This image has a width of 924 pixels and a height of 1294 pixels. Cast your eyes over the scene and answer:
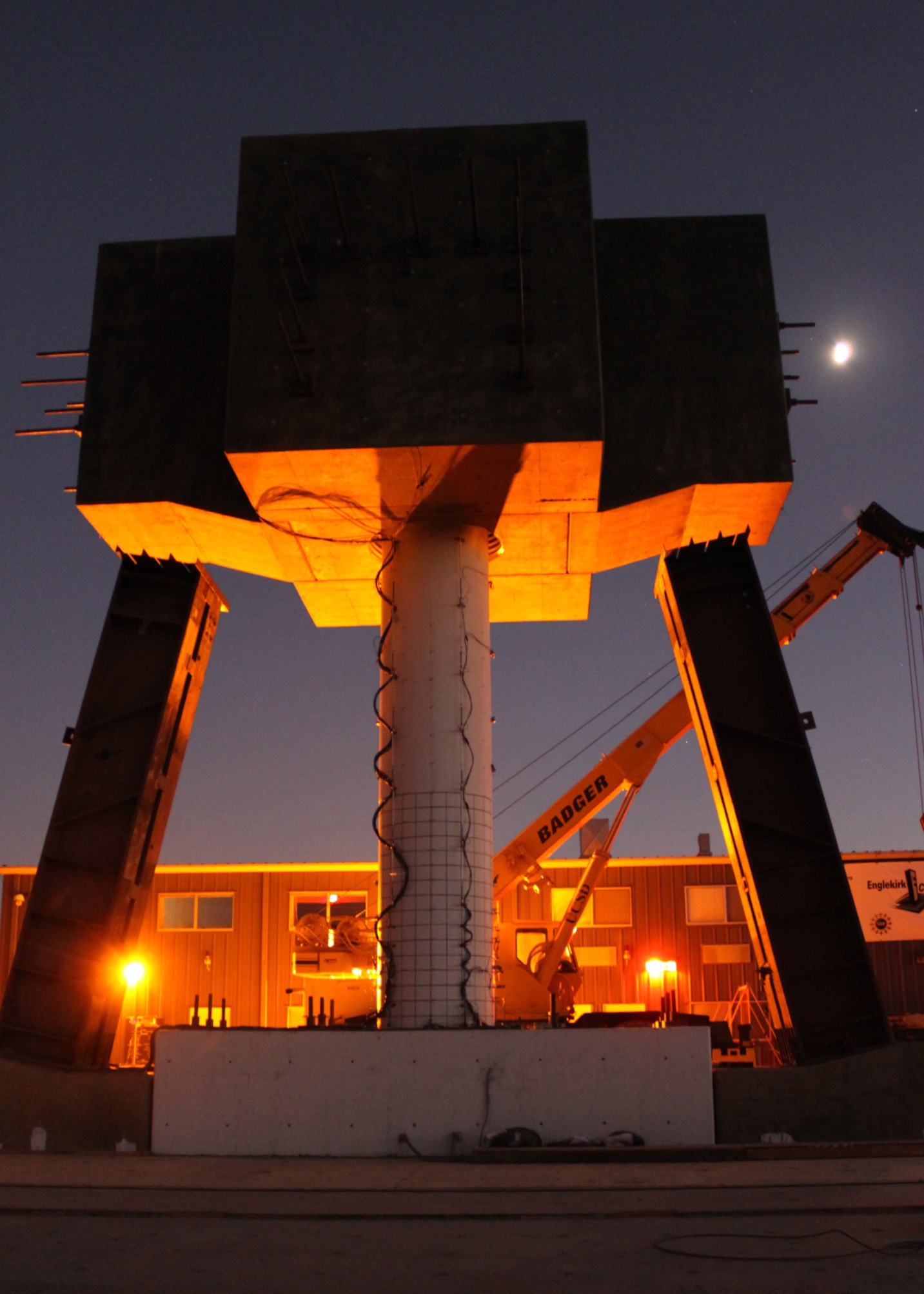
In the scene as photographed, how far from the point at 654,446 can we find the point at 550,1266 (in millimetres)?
12155

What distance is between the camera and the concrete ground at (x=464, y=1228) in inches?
298

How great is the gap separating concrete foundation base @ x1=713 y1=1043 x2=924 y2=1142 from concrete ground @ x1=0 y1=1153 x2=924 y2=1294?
1.93 m

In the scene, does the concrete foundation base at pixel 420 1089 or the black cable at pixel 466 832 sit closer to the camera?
the concrete foundation base at pixel 420 1089

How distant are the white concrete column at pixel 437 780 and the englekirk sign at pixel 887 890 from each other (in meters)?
25.4

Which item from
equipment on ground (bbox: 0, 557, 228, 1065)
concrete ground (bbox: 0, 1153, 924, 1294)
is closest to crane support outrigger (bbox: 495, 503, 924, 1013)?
equipment on ground (bbox: 0, 557, 228, 1065)

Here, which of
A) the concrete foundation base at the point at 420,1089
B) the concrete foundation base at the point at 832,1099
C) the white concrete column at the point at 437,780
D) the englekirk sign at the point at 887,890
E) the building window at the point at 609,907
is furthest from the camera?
the englekirk sign at the point at 887,890

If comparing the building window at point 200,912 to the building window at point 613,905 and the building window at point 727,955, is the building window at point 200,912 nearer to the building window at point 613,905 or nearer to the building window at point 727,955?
the building window at point 613,905

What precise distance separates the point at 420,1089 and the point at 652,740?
1508 cm

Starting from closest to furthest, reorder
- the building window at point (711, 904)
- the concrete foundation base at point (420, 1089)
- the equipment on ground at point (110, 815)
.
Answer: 1. the concrete foundation base at point (420, 1089)
2. the equipment on ground at point (110, 815)
3. the building window at point (711, 904)

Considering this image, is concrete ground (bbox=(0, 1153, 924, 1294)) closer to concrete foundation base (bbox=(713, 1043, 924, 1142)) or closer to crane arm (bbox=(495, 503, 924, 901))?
concrete foundation base (bbox=(713, 1043, 924, 1142))

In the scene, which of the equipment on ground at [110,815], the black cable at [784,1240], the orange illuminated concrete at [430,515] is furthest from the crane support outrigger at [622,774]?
the black cable at [784,1240]

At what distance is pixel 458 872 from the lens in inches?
655

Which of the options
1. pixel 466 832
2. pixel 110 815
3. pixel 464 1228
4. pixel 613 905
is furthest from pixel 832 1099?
pixel 613 905

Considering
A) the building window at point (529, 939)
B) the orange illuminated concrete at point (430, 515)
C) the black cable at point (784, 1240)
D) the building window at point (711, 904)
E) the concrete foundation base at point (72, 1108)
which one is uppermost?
the orange illuminated concrete at point (430, 515)
